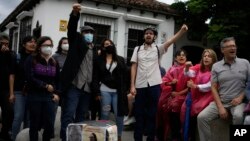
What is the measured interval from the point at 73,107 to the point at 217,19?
31.2 ft

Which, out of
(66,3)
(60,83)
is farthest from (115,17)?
(60,83)

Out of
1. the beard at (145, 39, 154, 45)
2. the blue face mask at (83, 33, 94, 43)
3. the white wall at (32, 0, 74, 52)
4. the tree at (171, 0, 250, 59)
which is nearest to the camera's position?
the blue face mask at (83, 33, 94, 43)

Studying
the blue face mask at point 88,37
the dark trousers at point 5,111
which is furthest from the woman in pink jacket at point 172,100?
the dark trousers at point 5,111

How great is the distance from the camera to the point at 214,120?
249 inches

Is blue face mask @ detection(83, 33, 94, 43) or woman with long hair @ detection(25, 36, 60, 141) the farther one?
blue face mask @ detection(83, 33, 94, 43)

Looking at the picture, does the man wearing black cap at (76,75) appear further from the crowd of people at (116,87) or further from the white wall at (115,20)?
the white wall at (115,20)

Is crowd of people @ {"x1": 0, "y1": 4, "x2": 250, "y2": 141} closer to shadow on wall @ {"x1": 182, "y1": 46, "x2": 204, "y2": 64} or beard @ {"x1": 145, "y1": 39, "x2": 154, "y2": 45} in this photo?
beard @ {"x1": 145, "y1": 39, "x2": 154, "y2": 45}

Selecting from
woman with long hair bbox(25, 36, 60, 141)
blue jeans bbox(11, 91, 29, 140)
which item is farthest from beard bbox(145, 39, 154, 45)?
blue jeans bbox(11, 91, 29, 140)

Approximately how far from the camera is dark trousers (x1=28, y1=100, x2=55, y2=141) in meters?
5.89

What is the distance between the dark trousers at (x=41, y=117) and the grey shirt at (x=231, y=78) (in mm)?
2753

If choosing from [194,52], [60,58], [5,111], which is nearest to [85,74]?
[60,58]

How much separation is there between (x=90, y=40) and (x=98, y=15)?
8.07 m

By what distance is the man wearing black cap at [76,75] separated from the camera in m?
6.07

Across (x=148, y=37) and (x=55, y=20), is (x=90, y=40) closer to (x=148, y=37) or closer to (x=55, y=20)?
(x=148, y=37)
